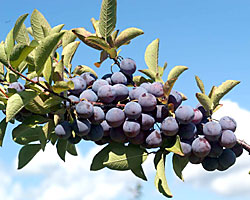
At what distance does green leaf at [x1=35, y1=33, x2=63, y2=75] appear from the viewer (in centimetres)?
108

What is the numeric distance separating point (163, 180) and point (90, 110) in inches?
14.6

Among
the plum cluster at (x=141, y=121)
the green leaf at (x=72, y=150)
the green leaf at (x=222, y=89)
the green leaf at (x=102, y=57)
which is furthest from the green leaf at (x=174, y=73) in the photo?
the green leaf at (x=72, y=150)

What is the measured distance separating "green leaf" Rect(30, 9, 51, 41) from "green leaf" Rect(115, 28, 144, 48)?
30cm

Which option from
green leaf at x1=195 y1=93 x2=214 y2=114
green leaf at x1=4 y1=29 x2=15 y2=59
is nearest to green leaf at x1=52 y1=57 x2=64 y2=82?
green leaf at x1=4 y1=29 x2=15 y2=59

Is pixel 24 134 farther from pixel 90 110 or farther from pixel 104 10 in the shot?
pixel 104 10

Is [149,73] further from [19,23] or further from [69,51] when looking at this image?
→ [19,23]

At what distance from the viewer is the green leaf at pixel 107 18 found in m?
1.23

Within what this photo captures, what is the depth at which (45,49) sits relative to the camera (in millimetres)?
1093

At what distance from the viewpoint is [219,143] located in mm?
1311

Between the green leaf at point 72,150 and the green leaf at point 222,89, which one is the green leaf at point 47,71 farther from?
the green leaf at point 222,89

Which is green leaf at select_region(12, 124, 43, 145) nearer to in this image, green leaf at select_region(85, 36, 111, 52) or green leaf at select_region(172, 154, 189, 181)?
green leaf at select_region(85, 36, 111, 52)

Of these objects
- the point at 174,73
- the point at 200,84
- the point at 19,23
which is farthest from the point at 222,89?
the point at 19,23

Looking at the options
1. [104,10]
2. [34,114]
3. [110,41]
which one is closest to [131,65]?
[110,41]

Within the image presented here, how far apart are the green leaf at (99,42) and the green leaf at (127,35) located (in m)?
0.06
